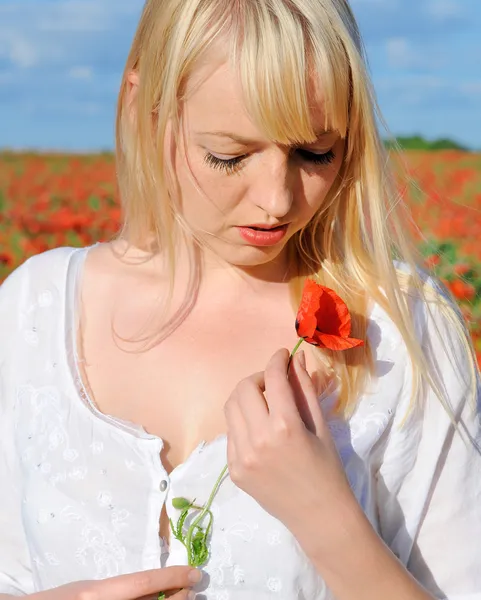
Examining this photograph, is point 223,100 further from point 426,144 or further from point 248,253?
point 426,144

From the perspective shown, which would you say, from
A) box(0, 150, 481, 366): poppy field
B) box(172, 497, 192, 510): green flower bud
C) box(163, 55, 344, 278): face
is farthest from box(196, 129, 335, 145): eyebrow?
box(0, 150, 481, 366): poppy field

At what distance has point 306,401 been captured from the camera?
1.74 m

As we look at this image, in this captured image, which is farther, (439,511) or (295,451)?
(439,511)

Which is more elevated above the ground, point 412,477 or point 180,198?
point 180,198

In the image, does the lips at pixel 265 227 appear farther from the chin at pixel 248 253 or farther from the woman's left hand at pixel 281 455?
the woman's left hand at pixel 281 455

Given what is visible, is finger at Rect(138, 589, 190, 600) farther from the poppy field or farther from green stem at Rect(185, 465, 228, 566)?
the poppy field

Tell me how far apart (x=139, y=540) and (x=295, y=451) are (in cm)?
45

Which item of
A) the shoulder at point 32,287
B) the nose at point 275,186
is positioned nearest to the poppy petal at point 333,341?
the nose at point 275,186

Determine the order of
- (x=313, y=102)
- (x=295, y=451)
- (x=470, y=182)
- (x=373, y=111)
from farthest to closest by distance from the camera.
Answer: (x=470, y=182), (x=373, y=111), (x=313, y=102), (x=295, y=451)

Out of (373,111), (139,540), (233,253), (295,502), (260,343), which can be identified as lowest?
(139,540)

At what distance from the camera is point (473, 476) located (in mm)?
1942

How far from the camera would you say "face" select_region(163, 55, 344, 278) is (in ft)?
5.98

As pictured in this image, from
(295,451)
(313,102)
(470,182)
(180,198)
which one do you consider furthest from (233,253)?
(470,182)

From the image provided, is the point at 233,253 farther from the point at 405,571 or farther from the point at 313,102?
the point at 405,571
